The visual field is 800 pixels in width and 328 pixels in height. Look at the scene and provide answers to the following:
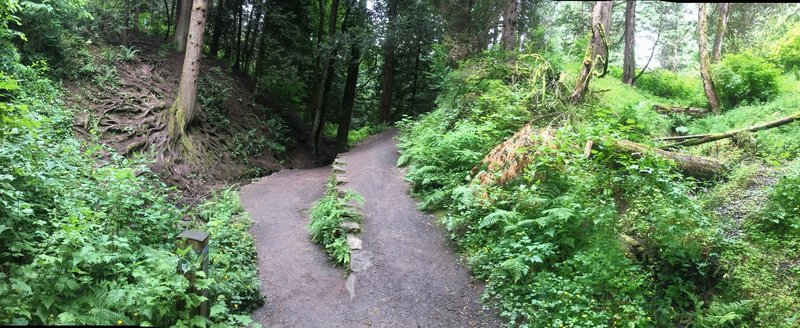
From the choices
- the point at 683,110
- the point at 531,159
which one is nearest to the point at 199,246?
the point at 531,159

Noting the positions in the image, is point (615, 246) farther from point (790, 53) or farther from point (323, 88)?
point (323, 88)

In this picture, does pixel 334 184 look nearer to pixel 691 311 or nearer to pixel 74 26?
pixel 691 311

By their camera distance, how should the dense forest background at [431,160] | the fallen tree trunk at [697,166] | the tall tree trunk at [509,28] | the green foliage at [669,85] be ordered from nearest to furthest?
the dense forest background at [431,160] < the fallen tree trunk at [697,166] < the tall tree trunk at [509,28] < the green foliage at [669,85]

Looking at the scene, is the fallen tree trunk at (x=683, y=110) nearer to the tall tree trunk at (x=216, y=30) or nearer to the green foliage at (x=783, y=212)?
the green foliage at (x=783, y=212)

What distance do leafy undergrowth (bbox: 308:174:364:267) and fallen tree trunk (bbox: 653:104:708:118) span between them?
398 inches

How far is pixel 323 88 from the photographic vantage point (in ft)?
61.7

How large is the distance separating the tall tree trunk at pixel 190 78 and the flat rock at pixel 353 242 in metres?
6.55

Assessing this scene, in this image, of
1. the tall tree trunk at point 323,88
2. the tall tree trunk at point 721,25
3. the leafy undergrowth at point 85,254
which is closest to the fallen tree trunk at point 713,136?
the leafy undergrowth at point 85,254

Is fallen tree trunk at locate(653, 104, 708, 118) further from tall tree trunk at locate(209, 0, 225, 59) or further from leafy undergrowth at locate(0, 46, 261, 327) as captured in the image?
tall tree trunk at locate(209, 0, 225, 59)

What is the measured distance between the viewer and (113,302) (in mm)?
4215

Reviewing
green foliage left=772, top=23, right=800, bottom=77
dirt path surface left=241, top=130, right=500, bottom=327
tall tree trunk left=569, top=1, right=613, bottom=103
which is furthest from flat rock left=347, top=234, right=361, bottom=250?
green foliage left=772, top=23, right=800, bottom=77

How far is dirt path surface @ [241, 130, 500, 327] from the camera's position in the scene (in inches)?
239

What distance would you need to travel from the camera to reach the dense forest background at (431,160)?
485 centimetres

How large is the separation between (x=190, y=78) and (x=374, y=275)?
8398 millimetres
